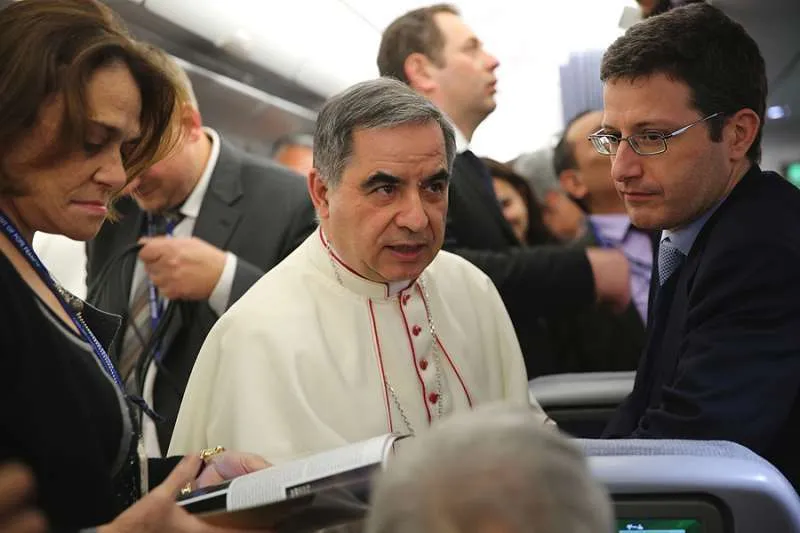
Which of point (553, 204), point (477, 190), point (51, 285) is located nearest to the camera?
point (51, 285)

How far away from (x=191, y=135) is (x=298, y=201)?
0.39m

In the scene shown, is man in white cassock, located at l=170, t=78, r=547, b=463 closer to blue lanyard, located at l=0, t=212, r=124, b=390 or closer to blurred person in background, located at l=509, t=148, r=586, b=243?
A: blue lanyard, located at l=0, t=212, r=124, b=390

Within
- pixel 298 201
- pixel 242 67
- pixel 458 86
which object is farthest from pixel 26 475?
pixel 242 67

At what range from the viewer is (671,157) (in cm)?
210

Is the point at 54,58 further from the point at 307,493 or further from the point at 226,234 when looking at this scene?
the point at 226,234

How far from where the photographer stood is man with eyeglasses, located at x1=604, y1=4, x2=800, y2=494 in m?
1.81

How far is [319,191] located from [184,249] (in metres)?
0.67

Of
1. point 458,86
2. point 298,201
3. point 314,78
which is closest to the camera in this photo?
point 298,201

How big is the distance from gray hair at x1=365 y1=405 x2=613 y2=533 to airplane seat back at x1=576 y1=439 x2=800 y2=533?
55 cm

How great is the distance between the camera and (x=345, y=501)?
1.23 meters

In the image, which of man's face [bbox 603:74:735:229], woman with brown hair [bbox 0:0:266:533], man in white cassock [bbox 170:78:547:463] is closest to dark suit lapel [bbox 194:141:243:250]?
man in white cassock [bbox 170:78:547:463]

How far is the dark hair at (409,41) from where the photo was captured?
11.2 ft

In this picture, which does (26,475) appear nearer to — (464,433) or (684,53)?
(464,433)

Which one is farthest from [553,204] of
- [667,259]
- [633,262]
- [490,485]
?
[490,485]
